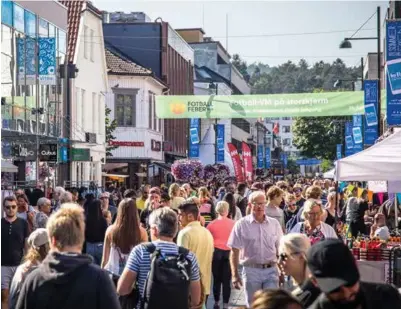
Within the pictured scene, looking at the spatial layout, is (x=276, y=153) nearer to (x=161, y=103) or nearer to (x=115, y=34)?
(x=115, y=34)

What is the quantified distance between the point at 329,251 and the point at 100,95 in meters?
37.0

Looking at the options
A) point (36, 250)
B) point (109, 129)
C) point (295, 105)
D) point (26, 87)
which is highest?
point (26, 87)

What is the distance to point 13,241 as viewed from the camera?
34.6 feet

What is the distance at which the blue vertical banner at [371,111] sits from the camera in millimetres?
29188

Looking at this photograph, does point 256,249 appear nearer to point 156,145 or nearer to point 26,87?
point 26,87

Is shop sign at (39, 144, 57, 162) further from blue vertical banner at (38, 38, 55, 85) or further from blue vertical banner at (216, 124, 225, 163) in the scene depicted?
blue vertical banner at (216, 124, 225, 163)

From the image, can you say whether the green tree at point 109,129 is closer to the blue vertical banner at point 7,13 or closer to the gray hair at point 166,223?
the blue vertical banner at point 7,13

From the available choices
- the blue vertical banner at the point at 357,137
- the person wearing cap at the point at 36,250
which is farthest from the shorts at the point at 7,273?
the blue vertical banner at the point at 357,137

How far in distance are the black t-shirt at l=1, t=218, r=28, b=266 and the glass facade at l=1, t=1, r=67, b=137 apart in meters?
13.2

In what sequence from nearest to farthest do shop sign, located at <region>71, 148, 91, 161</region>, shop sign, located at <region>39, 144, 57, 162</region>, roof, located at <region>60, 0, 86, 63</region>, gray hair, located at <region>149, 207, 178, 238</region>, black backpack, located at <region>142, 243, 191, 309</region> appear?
1. black backpack, located at <region>142, 243, 191, 309</region>
2. gray hair, located at <region>149, 207, 178, 238</region>
3. shop sign, located at <region>39, 144, 57, 162</region>
4. shop sign, located at <region>71, 148, 91, 161</region>
5. roof, located at <region>60, 0, 86, 63</region>

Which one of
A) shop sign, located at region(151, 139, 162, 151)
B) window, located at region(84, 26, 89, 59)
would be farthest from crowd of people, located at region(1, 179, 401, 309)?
shop sign, located at region(151, 139, 162, 151)

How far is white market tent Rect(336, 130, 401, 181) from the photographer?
1087cm

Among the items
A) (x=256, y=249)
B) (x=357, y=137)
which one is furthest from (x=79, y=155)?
(x=256, y=249)

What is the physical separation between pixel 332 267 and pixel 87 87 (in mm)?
34866
